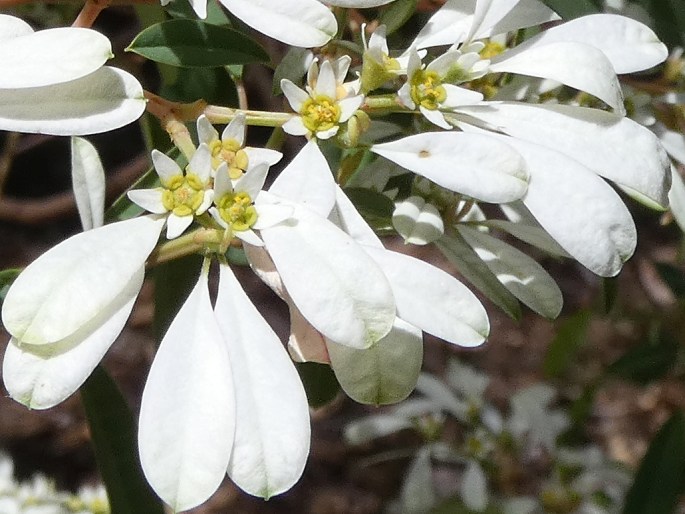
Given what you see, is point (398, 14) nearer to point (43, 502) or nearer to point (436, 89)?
point (436, 89)

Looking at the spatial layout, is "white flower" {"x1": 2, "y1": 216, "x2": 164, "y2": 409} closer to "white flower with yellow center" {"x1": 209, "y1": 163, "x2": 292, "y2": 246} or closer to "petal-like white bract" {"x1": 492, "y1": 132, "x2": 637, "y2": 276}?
"white flower with yellow center" {"x1": 209, "y1": 163, "x2": 292, "y2": 246}

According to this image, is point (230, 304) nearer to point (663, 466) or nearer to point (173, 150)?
point (173, 150)

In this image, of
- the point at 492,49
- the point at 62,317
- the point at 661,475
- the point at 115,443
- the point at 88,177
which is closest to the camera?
the point at 62,317

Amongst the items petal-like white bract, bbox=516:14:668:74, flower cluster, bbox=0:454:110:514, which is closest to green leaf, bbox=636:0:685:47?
petal-like white bract, bbox=516:14:668:74

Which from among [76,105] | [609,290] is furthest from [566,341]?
[76,105]

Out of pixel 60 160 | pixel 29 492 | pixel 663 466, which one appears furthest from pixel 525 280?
pixel 60 160

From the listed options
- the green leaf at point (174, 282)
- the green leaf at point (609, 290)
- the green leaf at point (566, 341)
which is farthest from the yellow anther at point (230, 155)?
the green leaf at point (566, 341)

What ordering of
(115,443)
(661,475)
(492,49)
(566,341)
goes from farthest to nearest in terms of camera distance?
(566,341), (661,475), (115,443), (492,49)

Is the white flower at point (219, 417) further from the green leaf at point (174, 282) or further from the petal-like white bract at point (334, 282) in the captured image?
the green leaf at point (174, 282)
